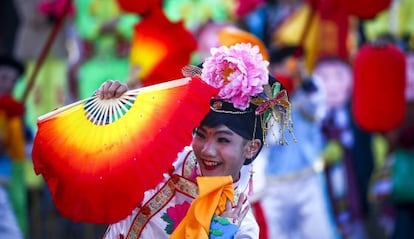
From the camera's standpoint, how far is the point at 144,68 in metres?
7.18

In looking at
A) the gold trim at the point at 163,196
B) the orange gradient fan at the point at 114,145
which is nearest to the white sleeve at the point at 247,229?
the gold trim at the point at 163,196

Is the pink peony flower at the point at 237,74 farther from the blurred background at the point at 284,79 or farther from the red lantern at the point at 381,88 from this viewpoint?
the red lantern at the point at 381,88

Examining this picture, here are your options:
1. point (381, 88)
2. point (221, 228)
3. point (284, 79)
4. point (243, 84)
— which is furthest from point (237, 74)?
point (284, 79)

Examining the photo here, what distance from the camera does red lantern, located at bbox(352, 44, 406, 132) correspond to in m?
7.76

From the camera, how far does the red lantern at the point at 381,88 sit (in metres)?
7.76

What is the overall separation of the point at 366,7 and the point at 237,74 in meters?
3.26

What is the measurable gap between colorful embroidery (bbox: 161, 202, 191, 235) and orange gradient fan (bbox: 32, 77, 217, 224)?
0.33 m

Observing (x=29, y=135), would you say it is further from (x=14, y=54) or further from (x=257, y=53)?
(x=257, y=53)

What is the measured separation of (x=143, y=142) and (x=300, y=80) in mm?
4323

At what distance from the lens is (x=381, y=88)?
25.5 feet

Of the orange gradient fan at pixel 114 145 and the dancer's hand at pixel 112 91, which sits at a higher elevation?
the dancer's hand at pixel 112 91

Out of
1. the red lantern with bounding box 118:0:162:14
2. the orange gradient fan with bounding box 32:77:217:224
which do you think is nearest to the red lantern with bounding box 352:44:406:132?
the red lantern with bounding box 118:0:162:14

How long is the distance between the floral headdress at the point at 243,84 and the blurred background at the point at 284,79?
2293 mm

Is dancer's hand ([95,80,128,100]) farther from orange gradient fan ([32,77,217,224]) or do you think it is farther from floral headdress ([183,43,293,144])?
floral headdress ([183,43,293,144])
